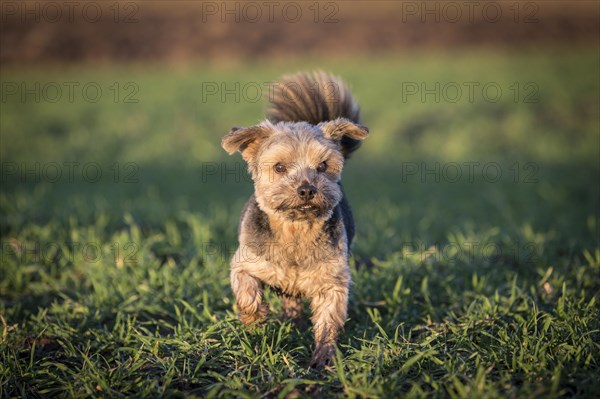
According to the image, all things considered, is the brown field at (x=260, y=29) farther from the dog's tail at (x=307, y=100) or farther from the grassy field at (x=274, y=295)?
the dog's tail at (x=307, y=100)

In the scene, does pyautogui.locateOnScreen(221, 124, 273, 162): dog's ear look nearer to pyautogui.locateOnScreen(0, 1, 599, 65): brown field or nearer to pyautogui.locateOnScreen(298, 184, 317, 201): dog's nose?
pyautogui.locateOnScreen(298, 184, 317, 201): dog's nose

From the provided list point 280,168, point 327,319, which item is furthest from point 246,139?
point 327,319

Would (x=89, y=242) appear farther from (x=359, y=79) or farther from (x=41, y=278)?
(x=359, y=79)

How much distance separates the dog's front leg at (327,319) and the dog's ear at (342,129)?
1331mm

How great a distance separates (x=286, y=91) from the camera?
18.5 ft

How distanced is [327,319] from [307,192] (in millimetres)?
997

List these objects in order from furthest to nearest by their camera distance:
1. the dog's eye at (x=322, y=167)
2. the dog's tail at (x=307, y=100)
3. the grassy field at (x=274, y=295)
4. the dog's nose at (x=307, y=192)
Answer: the dog's tail at (x=307, y=100), the dog's eye at (x=322, y=167), the dog's nose at (x=307, y=192), the grassy field at (x=274, y=295)

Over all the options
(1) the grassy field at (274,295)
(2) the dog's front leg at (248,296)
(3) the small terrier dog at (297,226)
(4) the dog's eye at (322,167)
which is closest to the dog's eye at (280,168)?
(3) the small terrier dog at (297,226)

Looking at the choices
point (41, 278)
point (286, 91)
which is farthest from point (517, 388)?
point (41, 278)

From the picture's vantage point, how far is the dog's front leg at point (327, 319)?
437 cm

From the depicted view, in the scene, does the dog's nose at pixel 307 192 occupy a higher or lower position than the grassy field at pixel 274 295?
higher

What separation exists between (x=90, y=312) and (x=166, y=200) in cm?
538

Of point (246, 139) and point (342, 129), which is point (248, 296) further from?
point (342, 129)

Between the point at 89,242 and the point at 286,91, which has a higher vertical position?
the point at 286,91
